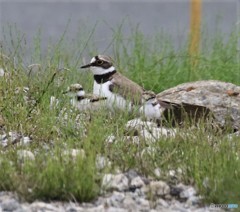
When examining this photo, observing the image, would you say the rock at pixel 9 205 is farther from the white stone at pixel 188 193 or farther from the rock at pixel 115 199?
the white stone at pixel 188 193

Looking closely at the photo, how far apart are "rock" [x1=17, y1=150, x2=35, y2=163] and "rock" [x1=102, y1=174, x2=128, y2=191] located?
51 cm

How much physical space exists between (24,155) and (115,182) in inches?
25.0

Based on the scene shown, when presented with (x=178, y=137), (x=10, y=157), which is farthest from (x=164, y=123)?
(x=10, y=157)

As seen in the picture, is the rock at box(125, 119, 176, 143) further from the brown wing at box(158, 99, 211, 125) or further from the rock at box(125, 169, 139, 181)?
the rock at box(125, 169, 139, 181)

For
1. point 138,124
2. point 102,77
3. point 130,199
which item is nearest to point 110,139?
point 138,124

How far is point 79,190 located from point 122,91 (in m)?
2.66

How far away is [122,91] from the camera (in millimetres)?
9289

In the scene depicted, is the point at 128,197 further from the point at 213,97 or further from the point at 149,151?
the point at 213,97

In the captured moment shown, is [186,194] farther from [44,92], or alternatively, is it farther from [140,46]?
[140,46]

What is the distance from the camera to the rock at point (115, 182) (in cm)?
688

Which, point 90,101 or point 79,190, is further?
point 90,101

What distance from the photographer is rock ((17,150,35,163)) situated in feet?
23.3

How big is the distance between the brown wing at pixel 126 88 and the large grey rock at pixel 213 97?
0.67 ft

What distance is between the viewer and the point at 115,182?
22.9 ft
